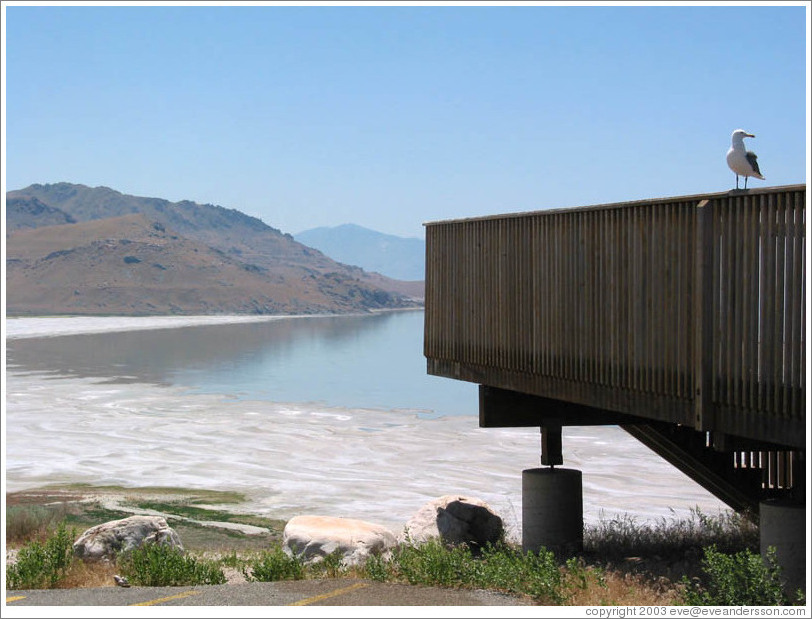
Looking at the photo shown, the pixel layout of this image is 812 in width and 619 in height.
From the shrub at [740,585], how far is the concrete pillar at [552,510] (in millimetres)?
4066

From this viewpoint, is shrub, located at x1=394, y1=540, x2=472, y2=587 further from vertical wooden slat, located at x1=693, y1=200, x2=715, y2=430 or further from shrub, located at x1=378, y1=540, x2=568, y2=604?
vertical wooden slat, located at x1=693, y1=200, x2=715, y2=430

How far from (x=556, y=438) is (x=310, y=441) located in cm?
1702

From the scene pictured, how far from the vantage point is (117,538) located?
12727 millimetres

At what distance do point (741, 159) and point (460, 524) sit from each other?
6517mm

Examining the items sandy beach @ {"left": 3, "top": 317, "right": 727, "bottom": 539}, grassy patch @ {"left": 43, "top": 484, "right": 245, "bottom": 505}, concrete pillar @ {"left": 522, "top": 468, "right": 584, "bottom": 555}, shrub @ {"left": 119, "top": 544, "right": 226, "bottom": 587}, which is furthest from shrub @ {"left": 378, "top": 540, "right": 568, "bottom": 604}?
grassy patch @ {"left": 43, "top": 484, "right": 245, "bottom": 505}

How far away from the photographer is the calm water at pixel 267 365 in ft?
143

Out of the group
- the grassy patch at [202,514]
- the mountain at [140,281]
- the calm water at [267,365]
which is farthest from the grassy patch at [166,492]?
the mountain at [140,281]

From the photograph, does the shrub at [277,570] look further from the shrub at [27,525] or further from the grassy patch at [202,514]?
the grassy patch at [202,514]

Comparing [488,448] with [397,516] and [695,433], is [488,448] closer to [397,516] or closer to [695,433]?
[397,516]

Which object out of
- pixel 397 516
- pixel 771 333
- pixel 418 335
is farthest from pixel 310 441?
pixel 418 335

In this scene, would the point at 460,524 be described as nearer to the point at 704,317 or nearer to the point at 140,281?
the point at 704,317

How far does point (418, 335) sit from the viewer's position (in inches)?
4154

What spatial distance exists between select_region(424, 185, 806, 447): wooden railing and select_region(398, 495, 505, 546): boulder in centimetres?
189

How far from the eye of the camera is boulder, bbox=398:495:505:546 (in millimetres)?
14148
